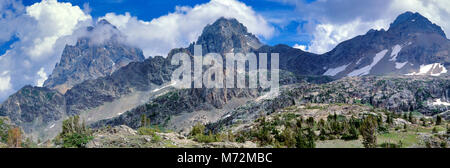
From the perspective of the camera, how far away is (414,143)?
88.8 meters
